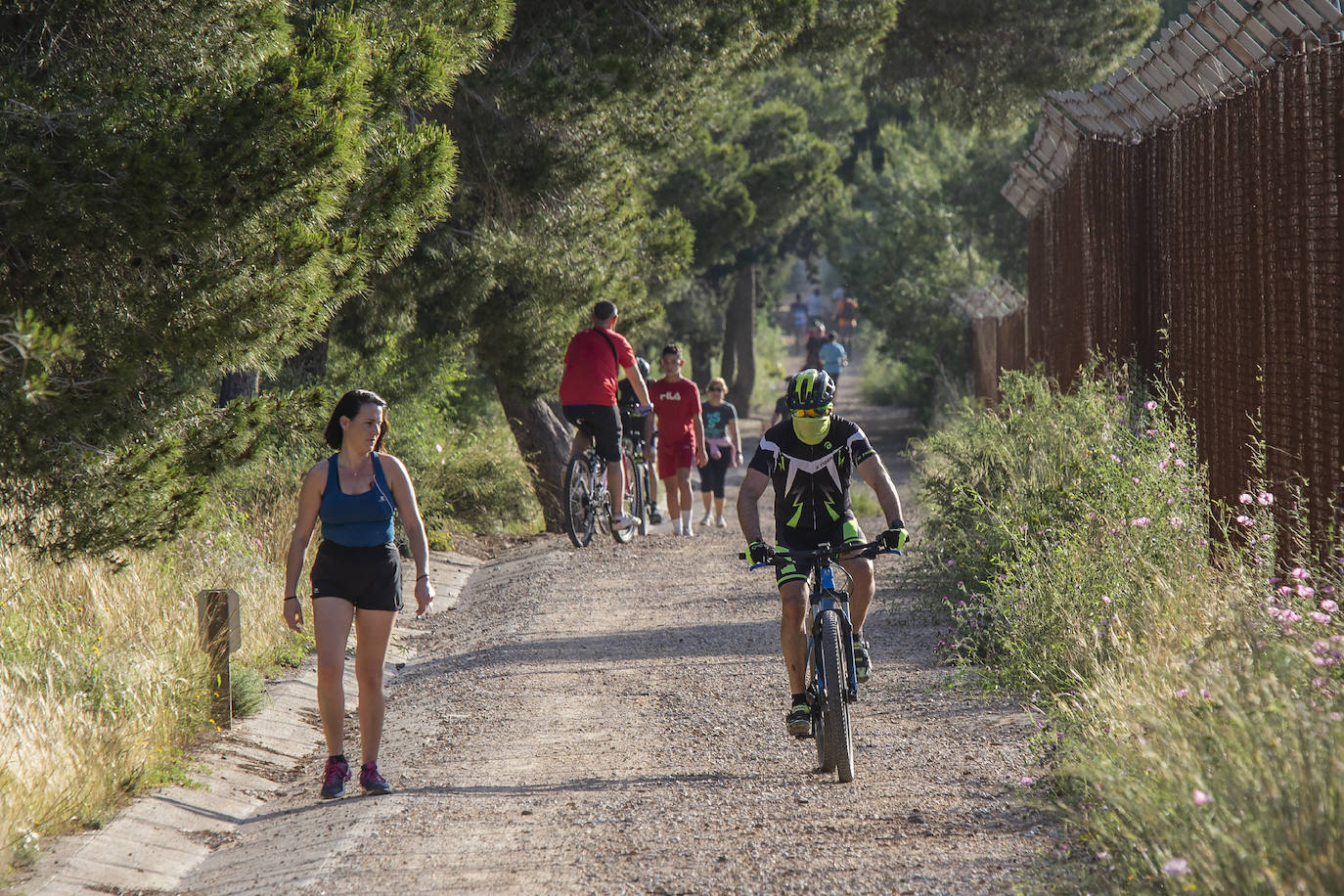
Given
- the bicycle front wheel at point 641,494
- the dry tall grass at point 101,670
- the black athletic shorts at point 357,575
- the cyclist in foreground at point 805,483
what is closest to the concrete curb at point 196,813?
the dry tall grass at point 101,670

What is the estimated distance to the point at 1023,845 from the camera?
494 cm

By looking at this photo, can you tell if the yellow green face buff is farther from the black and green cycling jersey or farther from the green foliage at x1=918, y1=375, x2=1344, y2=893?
the green foliage at x1=918, y1=375, x2=1344, y2=893

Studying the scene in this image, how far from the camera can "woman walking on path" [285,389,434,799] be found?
6164mm

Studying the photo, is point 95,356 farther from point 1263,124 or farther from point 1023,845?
point 1263,124

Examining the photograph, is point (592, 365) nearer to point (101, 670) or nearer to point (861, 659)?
point (861, 659)

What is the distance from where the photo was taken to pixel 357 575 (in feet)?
20.2

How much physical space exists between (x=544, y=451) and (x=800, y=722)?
1064cm

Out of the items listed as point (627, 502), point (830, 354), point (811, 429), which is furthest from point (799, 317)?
point (811, 429)

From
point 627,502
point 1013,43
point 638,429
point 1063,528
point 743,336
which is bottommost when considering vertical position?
point 627,502

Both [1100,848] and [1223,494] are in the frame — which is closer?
[1100,848]

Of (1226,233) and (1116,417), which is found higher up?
(1226,233)

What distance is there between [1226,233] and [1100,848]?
15.3ft

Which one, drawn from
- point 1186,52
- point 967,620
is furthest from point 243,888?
point 1186,52

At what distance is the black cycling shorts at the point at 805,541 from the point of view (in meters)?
6.32
